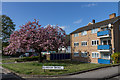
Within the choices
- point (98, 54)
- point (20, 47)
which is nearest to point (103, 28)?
point (98, 54)

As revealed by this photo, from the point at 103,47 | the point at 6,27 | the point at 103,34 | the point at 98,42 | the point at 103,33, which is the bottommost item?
the point at 103,47

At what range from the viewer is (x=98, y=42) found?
22812 mm

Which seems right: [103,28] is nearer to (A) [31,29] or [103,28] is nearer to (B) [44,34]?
(B) [44,34]

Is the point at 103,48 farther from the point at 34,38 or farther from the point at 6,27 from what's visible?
the point at 6,27

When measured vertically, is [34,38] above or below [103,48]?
above

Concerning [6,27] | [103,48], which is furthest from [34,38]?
[6,27]

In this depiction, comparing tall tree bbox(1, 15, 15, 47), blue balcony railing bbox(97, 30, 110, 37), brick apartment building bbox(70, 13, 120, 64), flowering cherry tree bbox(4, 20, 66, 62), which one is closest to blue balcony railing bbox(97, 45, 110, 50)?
brick apartment building bbox(70, 13, 120, 64)

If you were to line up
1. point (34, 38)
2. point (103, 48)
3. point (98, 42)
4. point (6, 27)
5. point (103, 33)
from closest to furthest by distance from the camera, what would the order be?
point (34, 38), point (103, 48), point (103, 33), point (98, 42), point (6, 27)

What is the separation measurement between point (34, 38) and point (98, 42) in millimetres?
13636

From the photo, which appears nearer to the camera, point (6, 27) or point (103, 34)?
point (103, 34)

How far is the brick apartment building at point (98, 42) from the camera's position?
20.2 meters

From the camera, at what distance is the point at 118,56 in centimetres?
1809

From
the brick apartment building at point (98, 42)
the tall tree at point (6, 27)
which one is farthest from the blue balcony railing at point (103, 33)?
the tall tree at point (6, 27)

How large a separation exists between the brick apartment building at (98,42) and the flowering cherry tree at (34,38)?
27.3 feet
